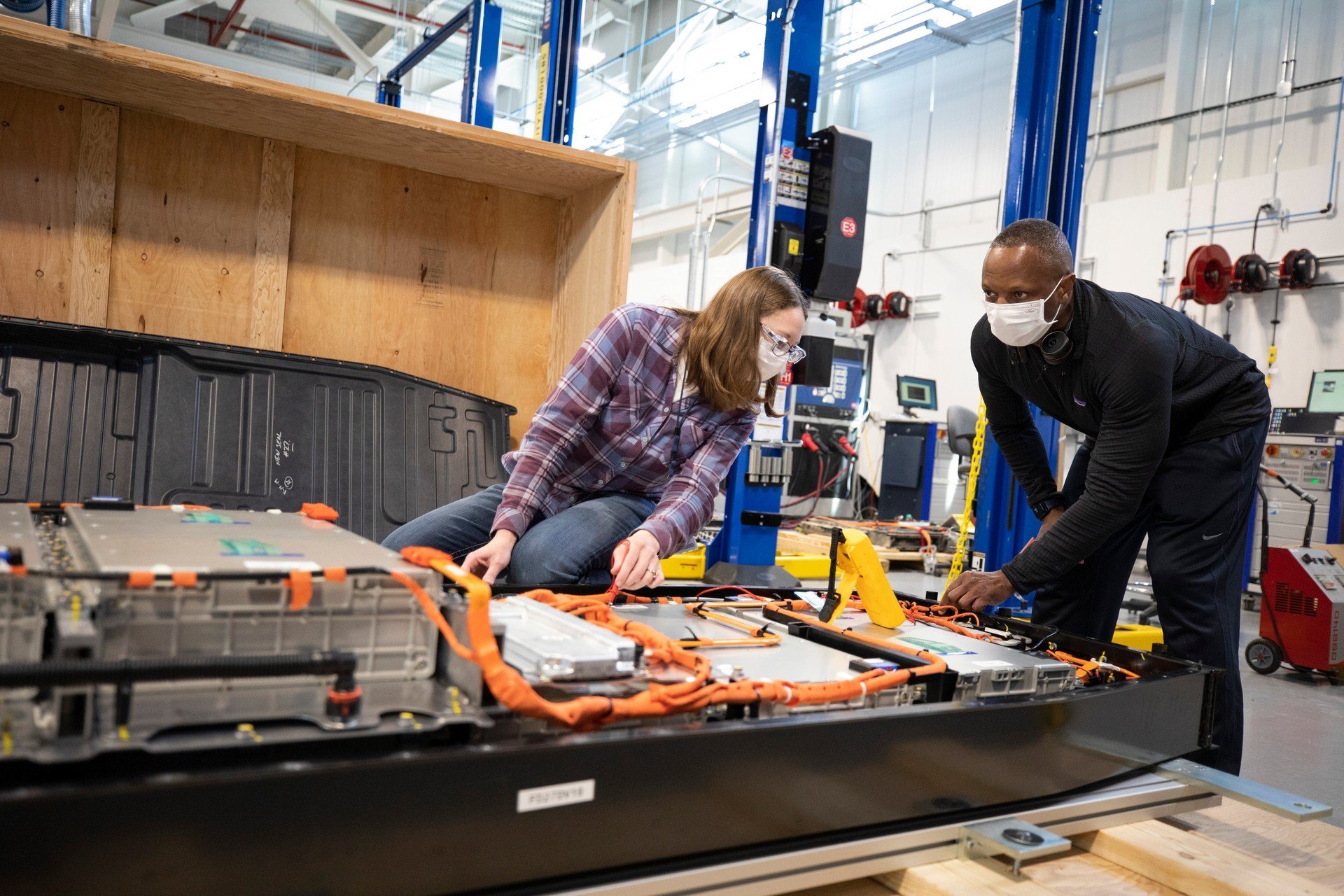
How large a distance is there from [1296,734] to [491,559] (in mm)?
2791

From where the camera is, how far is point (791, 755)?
0.99 meters

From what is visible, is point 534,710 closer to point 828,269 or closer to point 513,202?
point 513,202

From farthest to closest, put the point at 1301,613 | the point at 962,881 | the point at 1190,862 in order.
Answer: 1. the point at 1301,613
2. the point at 1190,862
3. the point at 962,881

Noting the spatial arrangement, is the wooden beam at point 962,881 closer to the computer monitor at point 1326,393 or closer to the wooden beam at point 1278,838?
the wooden beam at point 1278,838

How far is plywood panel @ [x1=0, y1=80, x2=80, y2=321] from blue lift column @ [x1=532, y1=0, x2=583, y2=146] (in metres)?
1.72

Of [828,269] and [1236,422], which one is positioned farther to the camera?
[828,269]

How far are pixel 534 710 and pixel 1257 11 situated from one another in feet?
28.8

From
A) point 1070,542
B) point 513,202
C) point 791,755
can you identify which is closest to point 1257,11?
point 513,202

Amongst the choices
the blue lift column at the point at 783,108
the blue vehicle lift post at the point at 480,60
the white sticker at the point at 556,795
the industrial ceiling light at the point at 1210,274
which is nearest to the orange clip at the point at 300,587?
the white sticker at the point at 556,795

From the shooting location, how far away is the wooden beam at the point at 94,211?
2.66m

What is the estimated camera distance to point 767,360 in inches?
83.6

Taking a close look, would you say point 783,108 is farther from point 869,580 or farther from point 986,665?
point 986,665

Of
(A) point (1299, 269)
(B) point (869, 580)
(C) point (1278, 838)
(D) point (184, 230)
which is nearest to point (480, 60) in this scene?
(D) point (184, 230)

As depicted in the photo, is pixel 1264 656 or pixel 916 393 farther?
pixel 916 393
